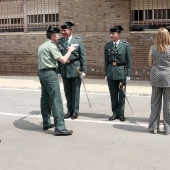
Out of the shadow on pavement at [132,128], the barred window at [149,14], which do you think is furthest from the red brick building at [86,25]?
the shadow on pavement at [132,128]

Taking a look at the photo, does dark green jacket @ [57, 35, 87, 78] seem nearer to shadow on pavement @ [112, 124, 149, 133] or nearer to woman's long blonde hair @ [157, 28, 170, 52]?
shadow on pavement @ [112, 124, 149, 133]

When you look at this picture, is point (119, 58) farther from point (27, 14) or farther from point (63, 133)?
point (27, 14)

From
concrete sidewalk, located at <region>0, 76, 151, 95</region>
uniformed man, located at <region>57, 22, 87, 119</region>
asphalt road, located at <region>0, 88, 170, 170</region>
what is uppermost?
uniformed man, located at <region>57, 22, 87, 119</region>

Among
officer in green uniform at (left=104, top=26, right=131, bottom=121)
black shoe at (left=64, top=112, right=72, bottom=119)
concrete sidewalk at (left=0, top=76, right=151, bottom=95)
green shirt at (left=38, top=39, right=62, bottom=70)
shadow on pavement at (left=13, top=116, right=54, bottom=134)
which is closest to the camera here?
green shirt at (left=38, top=39, right=62, bottom=70)

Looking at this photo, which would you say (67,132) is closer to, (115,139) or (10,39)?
(115,139)

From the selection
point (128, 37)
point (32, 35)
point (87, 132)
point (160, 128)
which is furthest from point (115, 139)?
point (32, 35)

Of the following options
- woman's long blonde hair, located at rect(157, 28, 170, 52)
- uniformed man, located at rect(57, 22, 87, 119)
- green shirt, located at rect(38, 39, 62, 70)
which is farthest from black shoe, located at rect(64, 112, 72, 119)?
woman's long blonde hair, located at rect(157, 28, 170, 52)

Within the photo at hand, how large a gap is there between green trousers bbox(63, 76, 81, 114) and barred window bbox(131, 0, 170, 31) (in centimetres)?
612

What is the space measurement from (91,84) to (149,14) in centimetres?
320

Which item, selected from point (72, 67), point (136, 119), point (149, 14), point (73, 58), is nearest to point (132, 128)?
point (136, 119)

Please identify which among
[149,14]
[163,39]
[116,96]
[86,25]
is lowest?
[116,96]

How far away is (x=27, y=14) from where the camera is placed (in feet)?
52.1

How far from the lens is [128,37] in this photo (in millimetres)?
13672

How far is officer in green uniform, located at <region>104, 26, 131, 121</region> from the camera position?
306 inches
